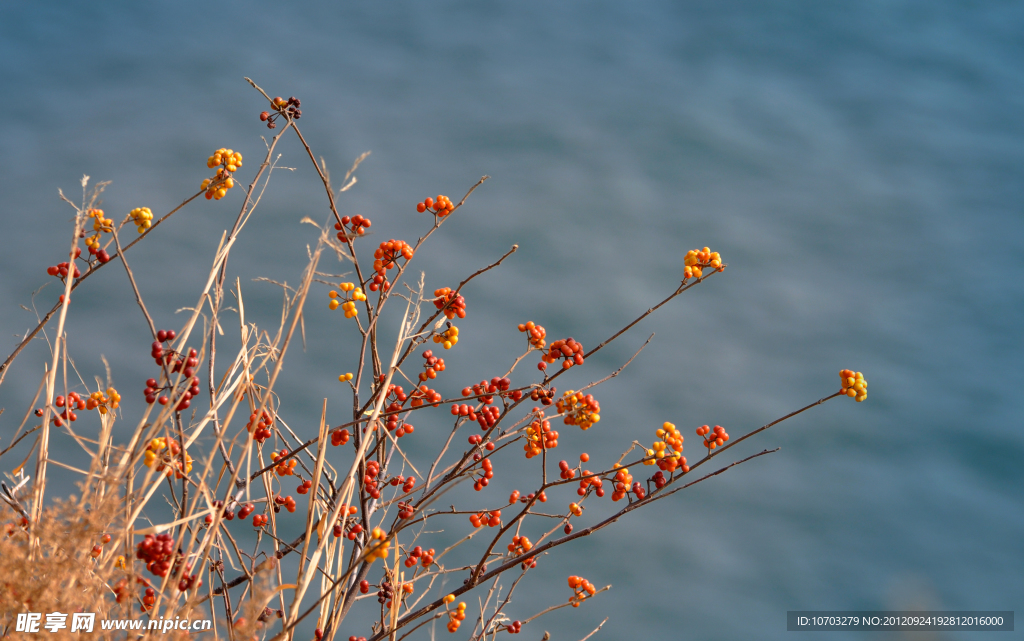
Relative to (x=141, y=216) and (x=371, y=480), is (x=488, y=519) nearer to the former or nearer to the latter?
(x=371, y=480)

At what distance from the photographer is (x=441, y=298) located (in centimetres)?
126

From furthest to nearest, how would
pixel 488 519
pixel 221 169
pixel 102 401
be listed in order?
pixel 488 519 → pixel 221 169 → pixel 102 401

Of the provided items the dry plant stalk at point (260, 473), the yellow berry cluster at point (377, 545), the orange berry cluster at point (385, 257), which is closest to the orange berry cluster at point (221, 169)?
the dry plant stalk at point (260, 473)

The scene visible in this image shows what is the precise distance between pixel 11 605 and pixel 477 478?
76 cm

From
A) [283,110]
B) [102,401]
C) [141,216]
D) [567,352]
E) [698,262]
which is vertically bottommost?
[102,401]

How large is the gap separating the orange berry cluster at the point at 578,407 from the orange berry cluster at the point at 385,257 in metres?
0.38

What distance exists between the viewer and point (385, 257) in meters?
1.25

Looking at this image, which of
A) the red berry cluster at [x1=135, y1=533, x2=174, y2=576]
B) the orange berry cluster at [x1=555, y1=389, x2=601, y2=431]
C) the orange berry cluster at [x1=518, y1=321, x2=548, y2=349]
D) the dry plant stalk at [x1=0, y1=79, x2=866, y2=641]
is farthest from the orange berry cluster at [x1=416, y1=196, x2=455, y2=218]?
the red berry cluster at [x1=135, y1=533, x2=174, y2=576]

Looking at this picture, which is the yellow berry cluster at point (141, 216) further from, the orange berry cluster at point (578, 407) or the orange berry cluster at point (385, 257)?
the orange berry cluster at point (578, 407)

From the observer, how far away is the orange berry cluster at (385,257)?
1.23 meters

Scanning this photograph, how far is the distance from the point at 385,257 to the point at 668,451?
2.02 ft

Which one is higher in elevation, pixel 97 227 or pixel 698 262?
pixel 698 262

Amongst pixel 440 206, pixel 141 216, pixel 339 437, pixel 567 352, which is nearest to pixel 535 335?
pixel 567 352

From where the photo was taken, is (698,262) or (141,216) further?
(698,262)
